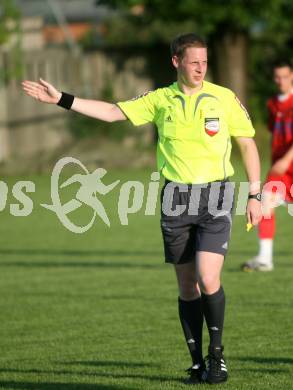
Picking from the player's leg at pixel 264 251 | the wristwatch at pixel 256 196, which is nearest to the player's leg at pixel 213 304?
the wristwatch at pixel 256 196

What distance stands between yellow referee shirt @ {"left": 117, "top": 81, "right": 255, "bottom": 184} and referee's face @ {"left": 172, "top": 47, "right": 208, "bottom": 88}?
0.14m

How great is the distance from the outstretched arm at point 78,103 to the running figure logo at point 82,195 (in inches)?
382

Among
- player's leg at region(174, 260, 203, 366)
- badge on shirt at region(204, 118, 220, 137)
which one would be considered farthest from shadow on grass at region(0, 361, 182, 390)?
badge on shirt at region(204, 118, 220, 137)

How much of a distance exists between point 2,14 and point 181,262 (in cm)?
2507

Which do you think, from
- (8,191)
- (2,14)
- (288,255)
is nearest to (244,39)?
(2,14)

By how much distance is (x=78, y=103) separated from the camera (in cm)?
688

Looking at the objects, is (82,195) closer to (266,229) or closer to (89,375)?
(266,229)

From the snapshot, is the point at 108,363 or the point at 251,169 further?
the point at 108,363

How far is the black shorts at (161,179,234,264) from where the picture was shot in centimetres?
678

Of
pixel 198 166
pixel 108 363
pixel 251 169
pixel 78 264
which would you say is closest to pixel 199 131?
pixel 198 166

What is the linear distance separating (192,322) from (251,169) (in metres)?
1.04

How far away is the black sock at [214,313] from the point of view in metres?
6.80

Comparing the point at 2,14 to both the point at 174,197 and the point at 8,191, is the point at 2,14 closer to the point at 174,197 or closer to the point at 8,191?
the point at 8,191

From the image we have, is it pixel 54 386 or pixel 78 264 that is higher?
pixel 54 386
